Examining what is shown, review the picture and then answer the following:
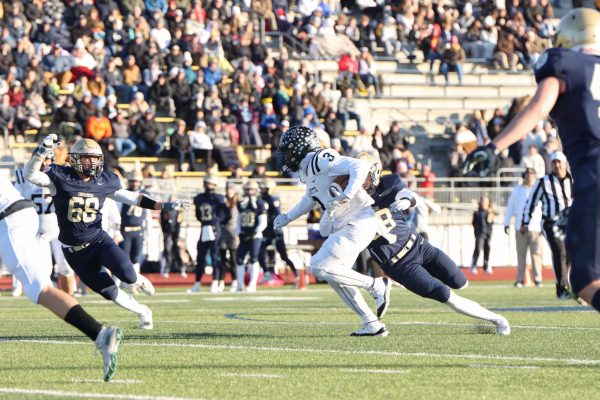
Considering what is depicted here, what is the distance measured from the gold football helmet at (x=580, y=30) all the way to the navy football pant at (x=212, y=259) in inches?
547

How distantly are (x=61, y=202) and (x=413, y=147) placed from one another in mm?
18048

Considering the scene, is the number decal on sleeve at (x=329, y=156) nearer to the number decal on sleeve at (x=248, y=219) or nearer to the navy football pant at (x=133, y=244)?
the navy football pant at (x=133, y=244)

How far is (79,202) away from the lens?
11.3 m

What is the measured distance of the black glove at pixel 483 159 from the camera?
18.9 ft

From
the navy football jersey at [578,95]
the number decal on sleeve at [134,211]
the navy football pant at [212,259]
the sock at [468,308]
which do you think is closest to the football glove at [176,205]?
the sock at [468,308]

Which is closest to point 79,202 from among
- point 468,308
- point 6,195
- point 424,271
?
point 424,271

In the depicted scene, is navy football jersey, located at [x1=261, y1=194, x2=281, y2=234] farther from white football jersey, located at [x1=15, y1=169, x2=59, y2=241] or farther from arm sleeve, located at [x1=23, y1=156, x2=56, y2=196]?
arm sleeve, located at [x1=23, y1=156, x2=56, y2=196]

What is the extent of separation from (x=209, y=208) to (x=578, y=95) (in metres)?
14.8

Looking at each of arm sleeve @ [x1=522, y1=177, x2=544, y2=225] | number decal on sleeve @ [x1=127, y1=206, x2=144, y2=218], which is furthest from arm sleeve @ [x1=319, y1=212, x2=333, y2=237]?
number decal on sleeve @ [x1=127, y1=206, x2=144, y2=218]

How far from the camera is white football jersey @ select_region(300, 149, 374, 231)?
9914 millimetres

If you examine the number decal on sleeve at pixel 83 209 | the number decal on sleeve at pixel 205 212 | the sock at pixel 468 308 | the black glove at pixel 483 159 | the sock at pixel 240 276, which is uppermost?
the black glove at pixel 483 159

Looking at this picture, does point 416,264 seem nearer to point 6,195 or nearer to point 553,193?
point 6,195

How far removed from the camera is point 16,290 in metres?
19.0

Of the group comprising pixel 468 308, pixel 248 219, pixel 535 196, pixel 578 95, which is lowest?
pixel 248 219
